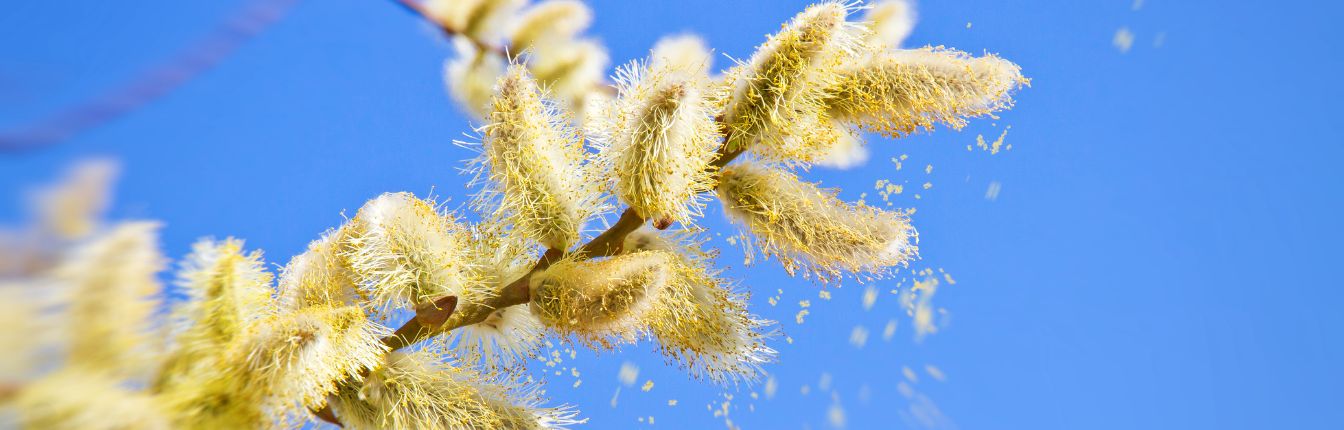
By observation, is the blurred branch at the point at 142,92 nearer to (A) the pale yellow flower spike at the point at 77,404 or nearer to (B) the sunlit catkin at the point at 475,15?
(A) the pale yellow flower spike at the point at 77,404

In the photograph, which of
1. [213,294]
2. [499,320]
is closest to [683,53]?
[499,320]

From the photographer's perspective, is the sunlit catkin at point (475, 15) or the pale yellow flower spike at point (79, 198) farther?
the sunlit catkin at point (475, 15)

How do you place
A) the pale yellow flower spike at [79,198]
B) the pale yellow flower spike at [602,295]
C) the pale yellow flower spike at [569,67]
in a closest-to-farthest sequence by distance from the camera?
the pale yellow flower spike at [79,198] → the pale yellow flower spike at [602,295] → the pale yellow flower spike at [569,67]

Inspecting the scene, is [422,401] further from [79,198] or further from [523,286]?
[79,198]

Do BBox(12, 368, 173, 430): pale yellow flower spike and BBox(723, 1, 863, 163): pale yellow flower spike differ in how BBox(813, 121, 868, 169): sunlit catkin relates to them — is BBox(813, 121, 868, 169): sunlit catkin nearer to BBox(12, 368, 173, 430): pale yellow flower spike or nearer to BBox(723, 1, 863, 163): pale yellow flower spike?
BBox(723, 1, 863, 163): pale yellow flower spike

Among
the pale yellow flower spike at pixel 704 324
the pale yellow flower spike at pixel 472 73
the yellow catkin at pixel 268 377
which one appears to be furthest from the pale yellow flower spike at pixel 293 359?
the pale yellow flower spike at pixel 472 73
